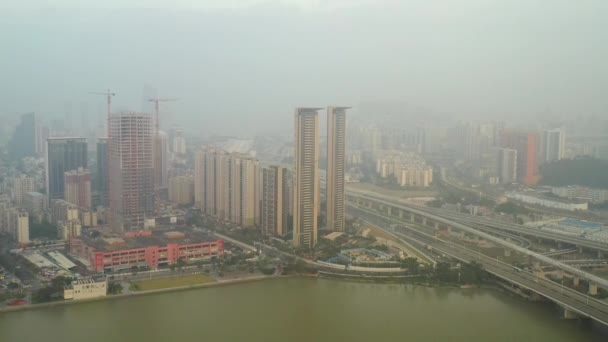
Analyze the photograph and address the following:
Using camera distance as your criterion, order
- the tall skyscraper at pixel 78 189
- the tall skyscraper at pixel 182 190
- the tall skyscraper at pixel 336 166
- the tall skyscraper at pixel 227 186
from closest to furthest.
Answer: the tall skyscraper at pixel 336 166 → the tall skyscraper at pixel 227 186 → the tall skyscraper at pixel 78 189 → the tall skyscraper at pixel 182 190

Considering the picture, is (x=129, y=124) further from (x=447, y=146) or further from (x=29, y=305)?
(x=447, y=146)

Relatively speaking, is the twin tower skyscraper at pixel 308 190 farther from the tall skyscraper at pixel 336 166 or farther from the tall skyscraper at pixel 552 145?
the tall skyscraper at pixel 552 145

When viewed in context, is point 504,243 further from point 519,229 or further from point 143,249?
point 143,249

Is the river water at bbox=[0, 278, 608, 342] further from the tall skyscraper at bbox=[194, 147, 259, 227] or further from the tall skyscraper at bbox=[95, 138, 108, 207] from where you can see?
the tall skyscraper at bbox=[95, 138, 108, 207]

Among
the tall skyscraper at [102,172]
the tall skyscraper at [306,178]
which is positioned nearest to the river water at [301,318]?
the tall skyscraper at [306,178]

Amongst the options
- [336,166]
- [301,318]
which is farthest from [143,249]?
[336,166]

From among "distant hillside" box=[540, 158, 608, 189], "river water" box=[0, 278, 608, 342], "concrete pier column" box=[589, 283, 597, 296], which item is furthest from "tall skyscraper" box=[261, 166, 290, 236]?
"distant hillside" box=[540, 158, 608, 189]
